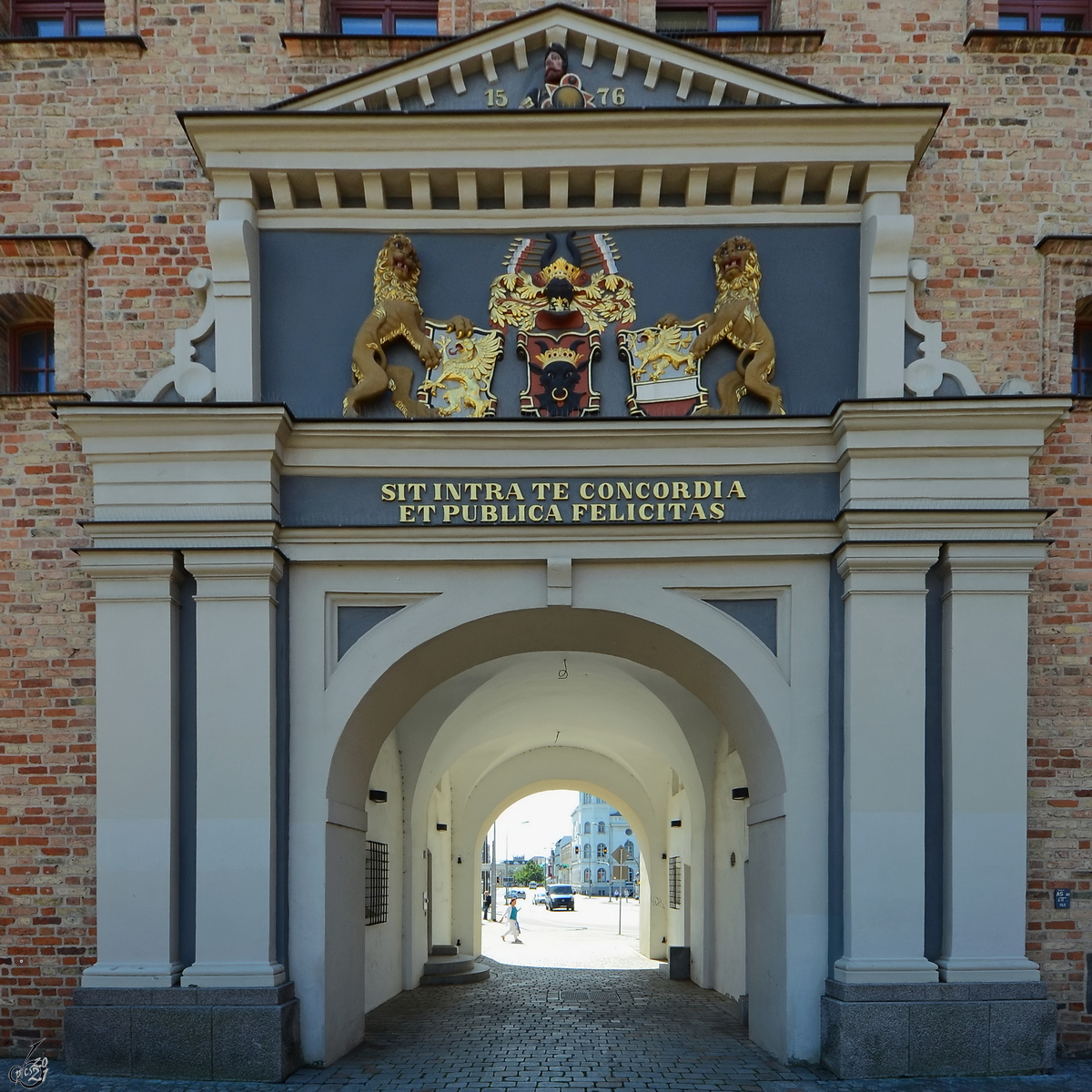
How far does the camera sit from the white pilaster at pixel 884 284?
870cm

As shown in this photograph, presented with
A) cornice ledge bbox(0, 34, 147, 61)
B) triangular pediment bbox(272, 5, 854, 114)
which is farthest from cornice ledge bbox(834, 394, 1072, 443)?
cornice ledge bbox(0, 34, 147, 61)

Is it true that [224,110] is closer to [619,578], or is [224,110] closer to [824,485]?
[619,578]

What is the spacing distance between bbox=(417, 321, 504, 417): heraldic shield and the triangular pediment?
163 centimetres

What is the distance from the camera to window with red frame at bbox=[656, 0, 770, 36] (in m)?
9.97

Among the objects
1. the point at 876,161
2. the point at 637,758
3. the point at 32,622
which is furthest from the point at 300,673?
the point at 637,758

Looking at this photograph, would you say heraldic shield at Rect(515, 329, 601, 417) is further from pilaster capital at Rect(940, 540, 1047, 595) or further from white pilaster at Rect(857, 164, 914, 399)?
pilaster capital at Rect(940, 540, 1047, 595)

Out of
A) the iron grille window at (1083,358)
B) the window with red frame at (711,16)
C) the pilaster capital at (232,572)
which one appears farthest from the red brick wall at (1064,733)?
the pilaster capital at (232,572)

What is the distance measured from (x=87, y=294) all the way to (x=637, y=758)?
12.5m

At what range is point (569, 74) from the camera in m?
9.05

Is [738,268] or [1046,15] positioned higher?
[1046,15]

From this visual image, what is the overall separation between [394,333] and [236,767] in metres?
3.35

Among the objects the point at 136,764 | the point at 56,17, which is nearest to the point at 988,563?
the point at 136,764

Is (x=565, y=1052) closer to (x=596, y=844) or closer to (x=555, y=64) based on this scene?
(x=555, y=64)
